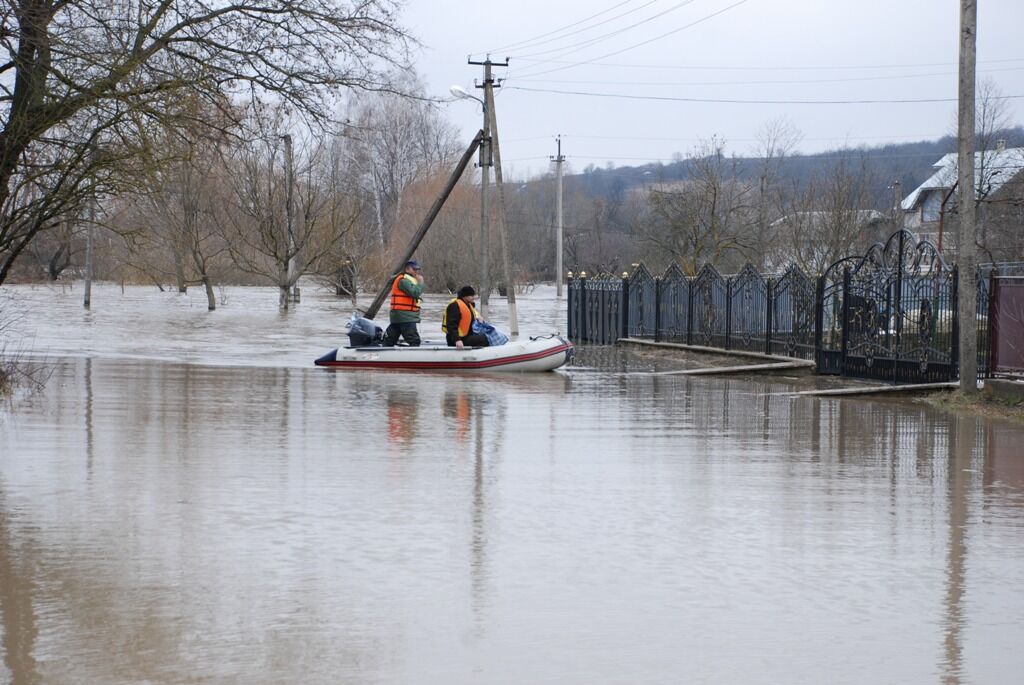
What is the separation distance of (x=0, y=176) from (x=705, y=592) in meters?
10.5

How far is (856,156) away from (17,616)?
360 feet

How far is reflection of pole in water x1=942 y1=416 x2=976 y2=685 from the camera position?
5965mm

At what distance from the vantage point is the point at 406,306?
2398cm

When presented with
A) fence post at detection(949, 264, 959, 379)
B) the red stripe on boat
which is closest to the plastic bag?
the red stripe on boat

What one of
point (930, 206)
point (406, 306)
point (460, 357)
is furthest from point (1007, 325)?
point (930, 206)

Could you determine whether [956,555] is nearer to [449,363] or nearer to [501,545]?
[501,545]

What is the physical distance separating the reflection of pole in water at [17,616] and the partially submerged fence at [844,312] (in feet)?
47.1

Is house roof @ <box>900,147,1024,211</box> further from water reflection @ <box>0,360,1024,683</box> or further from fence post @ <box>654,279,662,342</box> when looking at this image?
water reflection @ <box>0,360,1024,683</box>

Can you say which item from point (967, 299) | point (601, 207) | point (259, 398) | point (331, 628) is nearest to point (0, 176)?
point (259, 398)

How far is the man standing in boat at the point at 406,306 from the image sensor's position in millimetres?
23656

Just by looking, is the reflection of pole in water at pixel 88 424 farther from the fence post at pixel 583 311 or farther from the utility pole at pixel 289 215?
the utility pole at pixel 289 215

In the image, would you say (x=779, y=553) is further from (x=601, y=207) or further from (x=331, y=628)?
(x=601, y=207)

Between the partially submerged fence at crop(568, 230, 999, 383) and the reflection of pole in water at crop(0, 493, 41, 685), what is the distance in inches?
565

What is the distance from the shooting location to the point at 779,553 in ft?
26.6
